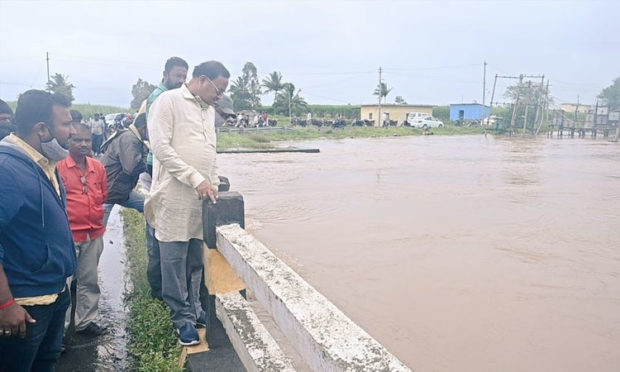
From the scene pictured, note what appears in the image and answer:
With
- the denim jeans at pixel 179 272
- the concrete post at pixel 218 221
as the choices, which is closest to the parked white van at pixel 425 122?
the denim jeans at pixel 179 272

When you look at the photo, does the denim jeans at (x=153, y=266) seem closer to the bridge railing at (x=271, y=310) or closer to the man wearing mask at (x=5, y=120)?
A: the bridge railing at (x=271, y=310)

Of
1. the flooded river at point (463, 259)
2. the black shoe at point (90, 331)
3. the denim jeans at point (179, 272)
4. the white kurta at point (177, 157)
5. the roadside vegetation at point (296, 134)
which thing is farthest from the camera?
the roadside vegetation at point (296, 134)

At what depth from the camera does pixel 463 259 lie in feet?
20.4

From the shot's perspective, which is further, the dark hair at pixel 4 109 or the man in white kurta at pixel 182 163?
the dark hair at pixel 4 109

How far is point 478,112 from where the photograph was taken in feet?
198

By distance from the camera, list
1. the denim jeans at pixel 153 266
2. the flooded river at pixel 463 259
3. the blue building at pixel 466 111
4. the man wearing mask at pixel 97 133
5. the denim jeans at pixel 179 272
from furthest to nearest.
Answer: the blue building at pixel 466 111
the man wearing mask at pixel 97 133
the flooded river at pixel 463 259
the denim jeans at pixel 153 266
the denim jeans at pixel 179 272

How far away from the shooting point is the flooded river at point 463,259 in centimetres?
413

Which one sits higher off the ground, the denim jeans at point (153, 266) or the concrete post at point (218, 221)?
the concrete post at point (218, 221)

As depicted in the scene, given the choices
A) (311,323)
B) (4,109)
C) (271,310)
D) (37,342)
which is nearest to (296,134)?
(4,109)

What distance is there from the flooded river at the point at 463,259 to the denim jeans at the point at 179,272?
1901 mm

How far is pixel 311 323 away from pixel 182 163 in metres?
1.54

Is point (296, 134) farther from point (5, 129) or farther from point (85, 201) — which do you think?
point (85, 201)

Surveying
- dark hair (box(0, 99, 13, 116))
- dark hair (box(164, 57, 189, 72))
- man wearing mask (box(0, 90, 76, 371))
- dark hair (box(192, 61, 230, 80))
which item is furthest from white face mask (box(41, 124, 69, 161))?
dark hair (box(0, 99, 13, 116))

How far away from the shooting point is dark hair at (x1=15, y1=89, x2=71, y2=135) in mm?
2178
